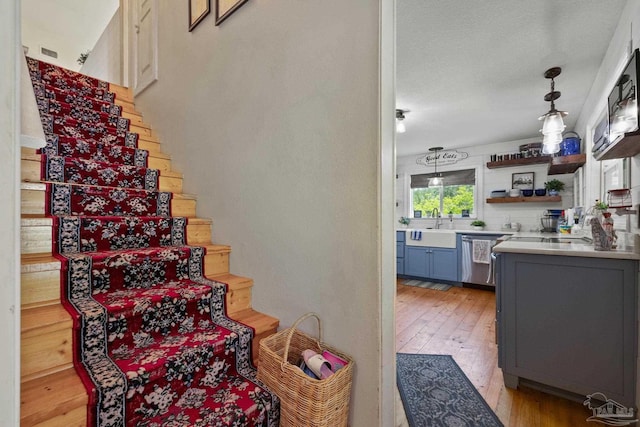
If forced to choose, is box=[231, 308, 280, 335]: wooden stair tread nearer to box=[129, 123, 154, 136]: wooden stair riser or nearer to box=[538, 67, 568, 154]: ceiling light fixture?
box=[129, 123, 154, 136]: wooden stair riser

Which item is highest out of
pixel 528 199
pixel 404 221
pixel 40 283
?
pixel 528 199

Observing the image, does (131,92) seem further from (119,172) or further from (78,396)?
(78,396)

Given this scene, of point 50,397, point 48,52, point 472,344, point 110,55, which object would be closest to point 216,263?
point 50,397

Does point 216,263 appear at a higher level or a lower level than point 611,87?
lower

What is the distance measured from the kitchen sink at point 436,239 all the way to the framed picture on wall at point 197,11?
4288 mm

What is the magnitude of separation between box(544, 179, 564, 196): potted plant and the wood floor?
6.04ft

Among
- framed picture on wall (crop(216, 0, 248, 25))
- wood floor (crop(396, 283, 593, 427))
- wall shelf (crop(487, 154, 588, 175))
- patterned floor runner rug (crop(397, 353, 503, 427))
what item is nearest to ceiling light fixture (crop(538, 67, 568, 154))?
wall shelf (crop(487, 154, 588, 175))

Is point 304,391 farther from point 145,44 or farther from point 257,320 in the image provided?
point 145,44

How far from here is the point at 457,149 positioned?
527 centimetres

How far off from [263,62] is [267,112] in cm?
30

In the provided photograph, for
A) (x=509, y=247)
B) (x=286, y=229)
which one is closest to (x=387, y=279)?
(x=286, y=229)

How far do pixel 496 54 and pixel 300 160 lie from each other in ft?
6.68

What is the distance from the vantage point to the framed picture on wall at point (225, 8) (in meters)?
1.80

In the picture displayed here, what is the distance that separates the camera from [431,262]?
15.7 feet
